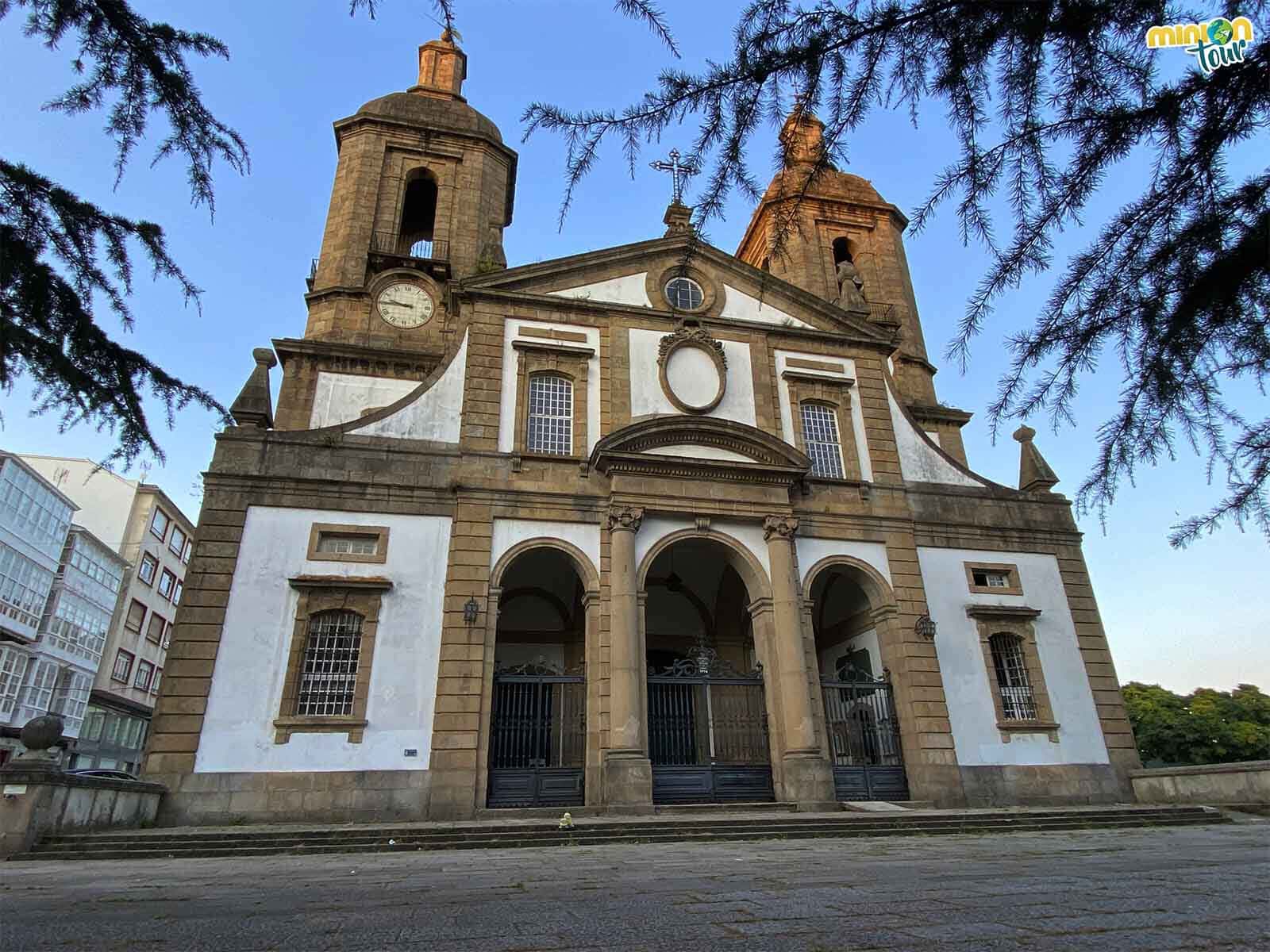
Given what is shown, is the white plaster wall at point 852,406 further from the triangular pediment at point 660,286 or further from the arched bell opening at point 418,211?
the arched bell opening at point 418,211

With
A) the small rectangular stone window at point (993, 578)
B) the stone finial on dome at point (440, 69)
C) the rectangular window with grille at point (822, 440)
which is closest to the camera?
the small rectangular stone window at point (993, 578)

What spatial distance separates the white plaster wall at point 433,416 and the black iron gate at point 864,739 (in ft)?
32.8

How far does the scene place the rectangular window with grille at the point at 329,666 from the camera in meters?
14.0

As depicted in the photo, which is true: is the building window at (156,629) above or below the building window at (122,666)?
above

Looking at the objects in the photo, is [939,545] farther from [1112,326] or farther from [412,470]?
[1112,326]

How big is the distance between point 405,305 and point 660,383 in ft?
29.5

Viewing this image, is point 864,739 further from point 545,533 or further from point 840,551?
point 545,533

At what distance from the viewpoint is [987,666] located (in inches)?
674

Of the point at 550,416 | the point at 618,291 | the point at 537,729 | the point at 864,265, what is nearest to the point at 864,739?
the point at 537,729

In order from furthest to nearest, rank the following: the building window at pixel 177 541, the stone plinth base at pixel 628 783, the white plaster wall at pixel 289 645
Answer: the building window at pixel 177 541 < the stone plinth base at pixel 628 783 < the white plaster wall at pixel 289 645

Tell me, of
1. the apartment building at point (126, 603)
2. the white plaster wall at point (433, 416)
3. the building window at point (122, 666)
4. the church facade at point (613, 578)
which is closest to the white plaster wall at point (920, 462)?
the church facade at point (613, 578)

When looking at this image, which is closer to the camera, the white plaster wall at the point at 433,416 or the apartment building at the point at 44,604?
the white plaster wall at the point at 433,416

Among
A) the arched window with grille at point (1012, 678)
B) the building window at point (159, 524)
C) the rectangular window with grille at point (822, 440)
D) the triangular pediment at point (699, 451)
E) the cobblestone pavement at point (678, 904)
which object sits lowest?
the cobblestone pavement at point (678, 904)

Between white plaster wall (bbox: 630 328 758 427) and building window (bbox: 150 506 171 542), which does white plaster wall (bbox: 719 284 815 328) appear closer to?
white plaster wall (bbox: 630 328 758 427)
